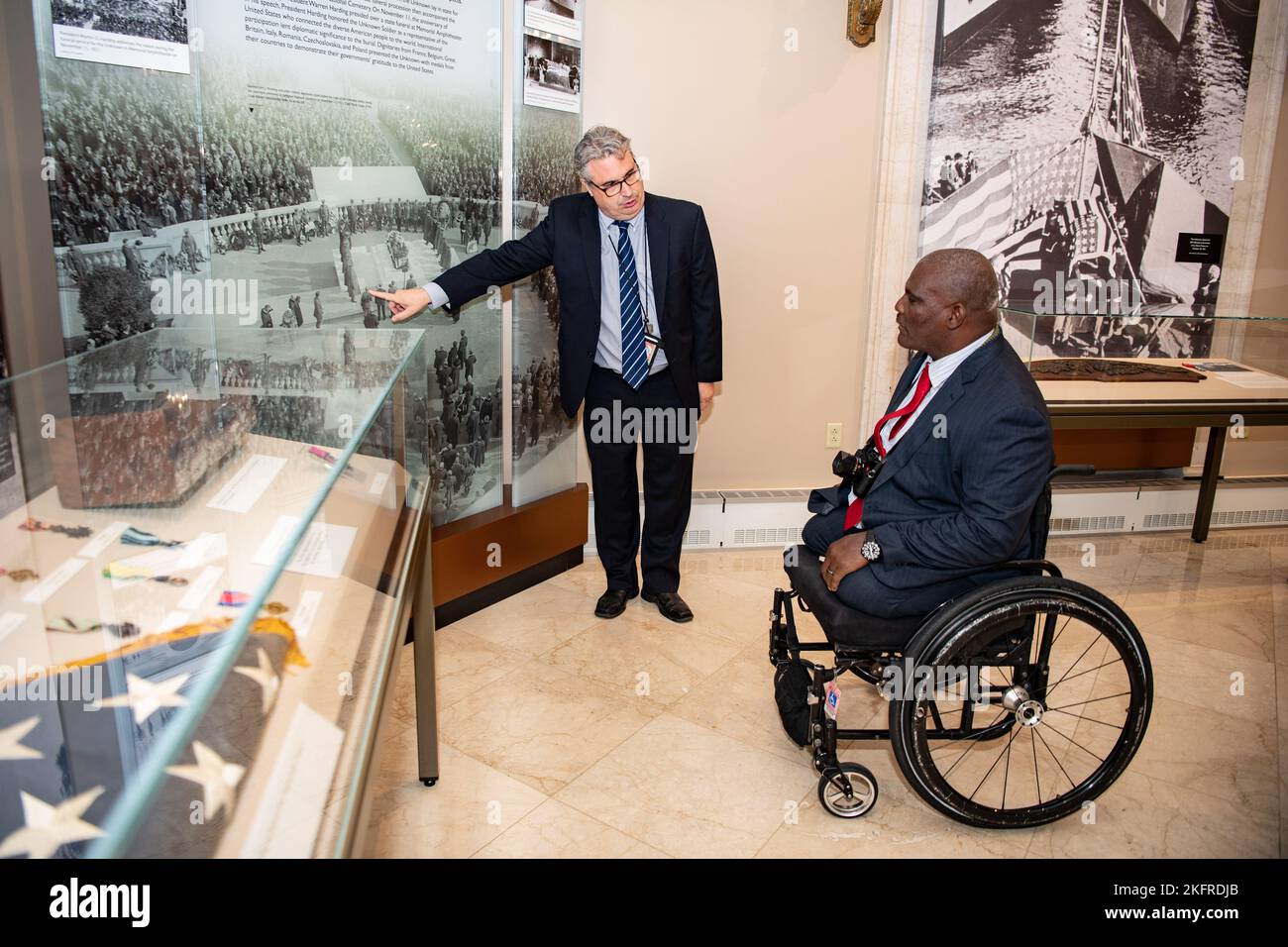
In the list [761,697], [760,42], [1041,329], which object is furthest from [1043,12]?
[761,697]

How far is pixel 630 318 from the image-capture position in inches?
130

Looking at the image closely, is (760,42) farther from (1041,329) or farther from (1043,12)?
(1041,329)

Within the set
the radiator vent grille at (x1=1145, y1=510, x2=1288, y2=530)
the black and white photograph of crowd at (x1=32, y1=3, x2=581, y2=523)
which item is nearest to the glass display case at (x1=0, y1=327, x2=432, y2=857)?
the black and white photograph of crowd at (x1=32, y1=3, x2=581, y2=523)

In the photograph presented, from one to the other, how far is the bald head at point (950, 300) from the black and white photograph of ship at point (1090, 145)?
2089mm

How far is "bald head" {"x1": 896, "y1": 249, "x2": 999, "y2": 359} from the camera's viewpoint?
2137 millimetres

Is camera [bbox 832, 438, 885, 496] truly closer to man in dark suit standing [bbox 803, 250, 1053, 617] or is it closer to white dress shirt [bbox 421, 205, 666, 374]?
man in dark suit standing [bbox 803, 250, 1053, 617]

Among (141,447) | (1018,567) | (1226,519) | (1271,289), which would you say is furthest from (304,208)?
(1271,289)

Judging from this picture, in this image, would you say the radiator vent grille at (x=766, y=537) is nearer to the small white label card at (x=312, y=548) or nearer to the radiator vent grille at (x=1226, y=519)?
the radiator vent grille at (x=1226, y=519)

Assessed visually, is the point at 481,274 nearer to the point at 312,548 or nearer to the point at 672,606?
the point at 672,606

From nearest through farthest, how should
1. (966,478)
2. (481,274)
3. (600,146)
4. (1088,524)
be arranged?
(966,478), (600,146), (481,274), (1088,524)

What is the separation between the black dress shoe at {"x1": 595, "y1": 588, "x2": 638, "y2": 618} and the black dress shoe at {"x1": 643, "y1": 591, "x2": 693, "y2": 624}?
0.43 ft

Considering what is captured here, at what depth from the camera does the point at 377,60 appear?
2.91 m

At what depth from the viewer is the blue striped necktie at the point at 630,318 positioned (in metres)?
3.27

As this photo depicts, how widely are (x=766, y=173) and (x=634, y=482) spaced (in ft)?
5.43
